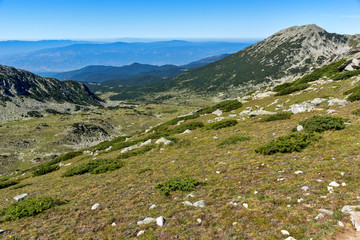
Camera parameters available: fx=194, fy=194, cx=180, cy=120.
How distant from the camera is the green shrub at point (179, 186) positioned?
10.1 m

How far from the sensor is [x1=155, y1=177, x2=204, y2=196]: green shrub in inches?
397

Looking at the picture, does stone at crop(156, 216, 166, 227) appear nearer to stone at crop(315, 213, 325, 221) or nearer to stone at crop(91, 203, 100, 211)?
stone at crop(91, 203, 100, 211)

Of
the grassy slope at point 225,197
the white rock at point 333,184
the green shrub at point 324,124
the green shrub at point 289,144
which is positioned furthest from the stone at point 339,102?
the white rock at point 333,184

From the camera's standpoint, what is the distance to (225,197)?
8.54 metres

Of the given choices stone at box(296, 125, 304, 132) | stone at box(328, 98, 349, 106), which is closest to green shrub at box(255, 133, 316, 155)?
stone at box(296, 125, 304, 132)

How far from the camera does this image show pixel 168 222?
24.4 ft

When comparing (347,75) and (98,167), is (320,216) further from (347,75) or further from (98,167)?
(347,75)

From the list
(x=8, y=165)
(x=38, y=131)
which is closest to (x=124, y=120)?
(x=38, y=131)

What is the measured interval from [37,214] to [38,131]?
90132 mm

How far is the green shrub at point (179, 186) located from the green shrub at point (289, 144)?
199 inches

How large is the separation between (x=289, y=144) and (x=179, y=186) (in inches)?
291

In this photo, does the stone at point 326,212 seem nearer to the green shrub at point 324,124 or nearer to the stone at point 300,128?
the green shrub at point 324,124

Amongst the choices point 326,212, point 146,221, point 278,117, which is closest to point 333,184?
point 326,212

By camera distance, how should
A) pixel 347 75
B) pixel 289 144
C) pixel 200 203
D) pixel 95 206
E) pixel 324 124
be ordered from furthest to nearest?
pixel 347 75, pixel 324 124, pixel 289 144, pixel 95 206, pixel 200 203
